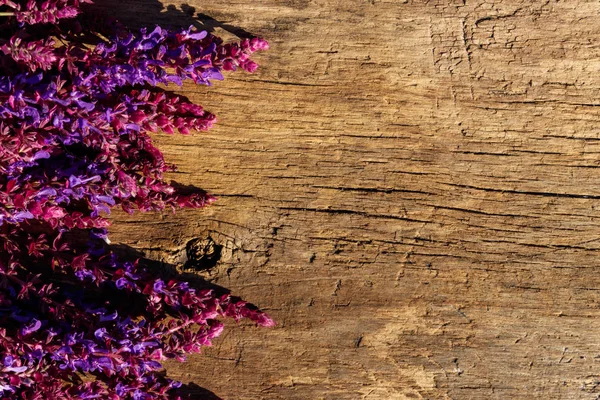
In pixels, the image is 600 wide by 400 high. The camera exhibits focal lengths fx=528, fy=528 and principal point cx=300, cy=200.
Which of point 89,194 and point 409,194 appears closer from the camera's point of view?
point 89,194

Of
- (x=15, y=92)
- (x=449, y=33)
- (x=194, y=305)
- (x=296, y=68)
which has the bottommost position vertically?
(x=194, y=305)

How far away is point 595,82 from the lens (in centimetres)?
339

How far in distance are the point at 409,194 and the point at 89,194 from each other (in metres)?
1.94

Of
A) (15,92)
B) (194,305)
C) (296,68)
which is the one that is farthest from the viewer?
(296,68)

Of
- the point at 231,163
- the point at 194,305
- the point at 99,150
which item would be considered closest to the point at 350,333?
the point at 194,305

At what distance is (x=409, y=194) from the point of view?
3406 millimetres

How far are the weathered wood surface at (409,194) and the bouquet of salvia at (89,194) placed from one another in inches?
10.7

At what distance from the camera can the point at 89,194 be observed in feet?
9.78

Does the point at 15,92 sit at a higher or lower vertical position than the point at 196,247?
higher

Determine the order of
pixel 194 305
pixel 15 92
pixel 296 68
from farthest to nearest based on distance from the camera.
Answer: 1. pixel 296 68
2. pixel 194 305
3. pixel 15 92

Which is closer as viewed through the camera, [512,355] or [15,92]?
[15,92]

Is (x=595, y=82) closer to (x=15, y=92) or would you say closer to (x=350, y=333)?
(x=350, y=333)

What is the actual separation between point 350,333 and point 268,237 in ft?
2.69

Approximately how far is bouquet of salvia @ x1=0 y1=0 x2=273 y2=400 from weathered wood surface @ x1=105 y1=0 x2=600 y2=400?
27cm
